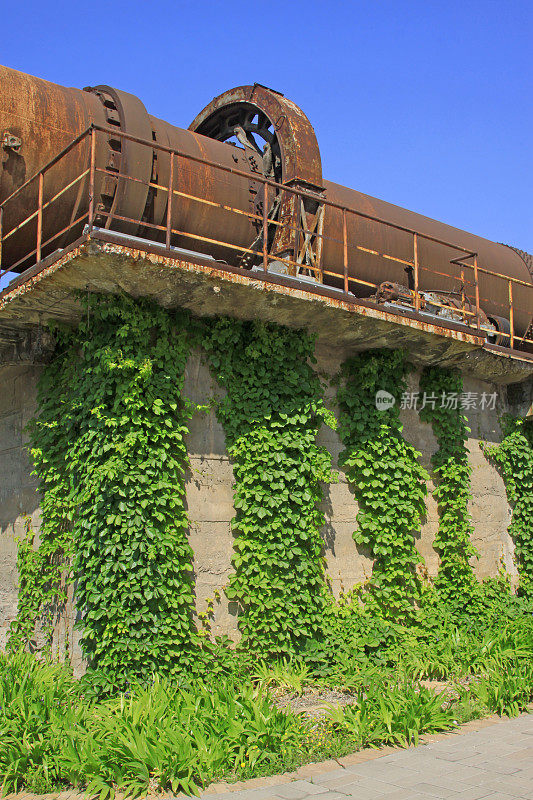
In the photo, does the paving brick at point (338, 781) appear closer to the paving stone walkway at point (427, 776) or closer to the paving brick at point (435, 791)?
the paving stone walkway at point (427, 776)

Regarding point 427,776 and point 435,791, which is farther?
point 427,776

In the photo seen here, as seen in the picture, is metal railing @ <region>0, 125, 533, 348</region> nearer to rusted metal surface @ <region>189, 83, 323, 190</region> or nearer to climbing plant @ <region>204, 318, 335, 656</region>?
rusted metal surface @ <region>189, 83, 323, 190</region>

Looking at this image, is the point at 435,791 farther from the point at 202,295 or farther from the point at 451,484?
the point at 451,484

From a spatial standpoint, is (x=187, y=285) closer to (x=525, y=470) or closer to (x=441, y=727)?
(x=441, y=727)

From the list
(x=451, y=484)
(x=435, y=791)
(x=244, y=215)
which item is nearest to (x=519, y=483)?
(x=451, y=484)

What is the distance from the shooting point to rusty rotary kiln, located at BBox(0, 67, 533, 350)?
26.3 feet

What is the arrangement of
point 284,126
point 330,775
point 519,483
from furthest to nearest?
1. point 519,483
2. point 284,126
3. point 330,775

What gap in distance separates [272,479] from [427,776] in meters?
3.61

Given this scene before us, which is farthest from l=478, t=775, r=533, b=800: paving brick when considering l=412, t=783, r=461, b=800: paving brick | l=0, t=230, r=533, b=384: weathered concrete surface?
l=0, t=230, r=533, b=384: weathered concrete surface

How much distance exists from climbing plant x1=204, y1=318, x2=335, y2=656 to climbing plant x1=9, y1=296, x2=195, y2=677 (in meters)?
0.68

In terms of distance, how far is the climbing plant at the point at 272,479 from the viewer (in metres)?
8.17

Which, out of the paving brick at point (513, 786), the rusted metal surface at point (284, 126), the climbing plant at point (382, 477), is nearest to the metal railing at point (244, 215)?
the rusted metal surface at point (284, 126)

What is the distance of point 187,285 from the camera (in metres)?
7.60

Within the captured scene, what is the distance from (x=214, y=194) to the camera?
8.97 meters
